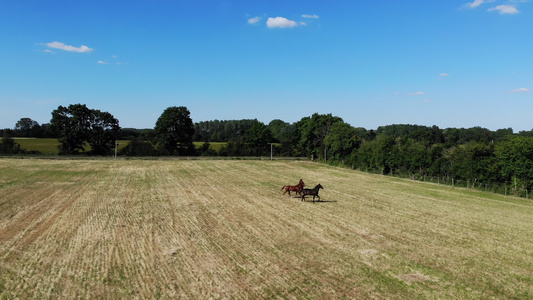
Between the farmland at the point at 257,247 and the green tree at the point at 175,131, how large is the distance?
1991 inches

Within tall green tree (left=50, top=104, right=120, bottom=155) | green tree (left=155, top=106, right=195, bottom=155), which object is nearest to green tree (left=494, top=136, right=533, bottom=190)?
green tree (left=155, top=106, right=195, bottom=155)

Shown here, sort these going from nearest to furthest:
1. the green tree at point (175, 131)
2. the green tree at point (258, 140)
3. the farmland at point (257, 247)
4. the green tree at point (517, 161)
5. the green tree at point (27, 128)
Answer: the farmland at point (257, 247) < the green tree at point (517, 161) < the green tree at point (175, 131) < the green tree at point (258, 140) < the green tree at point (27, 128)

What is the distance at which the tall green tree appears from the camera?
6969 cm

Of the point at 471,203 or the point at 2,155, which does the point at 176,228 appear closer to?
the point at 471,203

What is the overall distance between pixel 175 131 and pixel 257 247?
223 ft

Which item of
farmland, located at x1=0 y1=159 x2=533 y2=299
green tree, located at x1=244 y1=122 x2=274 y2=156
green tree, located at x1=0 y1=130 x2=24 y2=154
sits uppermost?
green tree, located at x1=244 y1=122 x2=274 y2=156

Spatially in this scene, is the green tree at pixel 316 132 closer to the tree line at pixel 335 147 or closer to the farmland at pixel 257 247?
the tree line at pixel 335 147

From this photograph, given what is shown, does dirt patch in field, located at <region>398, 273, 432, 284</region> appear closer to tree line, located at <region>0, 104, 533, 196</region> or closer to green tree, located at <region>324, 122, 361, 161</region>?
tree line, located at <region>0, 104, 533, 196</region>

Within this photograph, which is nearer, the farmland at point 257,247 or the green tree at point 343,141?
the farmland at point 257,247

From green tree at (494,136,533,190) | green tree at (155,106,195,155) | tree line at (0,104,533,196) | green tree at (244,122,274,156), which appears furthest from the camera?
green tree at (244,122,274,156)

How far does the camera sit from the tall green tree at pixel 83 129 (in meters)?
69.7

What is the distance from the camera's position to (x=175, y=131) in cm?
7856

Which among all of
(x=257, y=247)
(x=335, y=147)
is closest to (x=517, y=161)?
(x=257, y=247)

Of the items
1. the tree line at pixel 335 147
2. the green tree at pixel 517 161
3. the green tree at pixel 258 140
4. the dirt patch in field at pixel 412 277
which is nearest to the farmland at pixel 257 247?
the dirt patch in field at pixel 412 277
